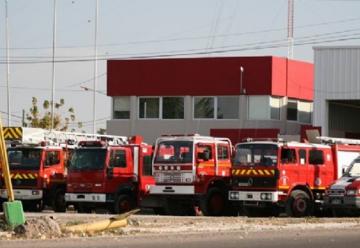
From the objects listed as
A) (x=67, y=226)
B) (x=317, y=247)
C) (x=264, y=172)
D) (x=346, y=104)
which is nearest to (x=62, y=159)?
(x=264, y=172)

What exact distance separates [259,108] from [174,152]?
18983 mm

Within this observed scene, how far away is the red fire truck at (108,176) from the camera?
27.9m

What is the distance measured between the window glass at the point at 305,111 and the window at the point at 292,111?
432 mm

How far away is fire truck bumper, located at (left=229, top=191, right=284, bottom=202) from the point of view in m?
25.8

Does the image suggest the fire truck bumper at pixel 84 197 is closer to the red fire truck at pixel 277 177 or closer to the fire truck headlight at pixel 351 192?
the red fire truck at pixel 277 177

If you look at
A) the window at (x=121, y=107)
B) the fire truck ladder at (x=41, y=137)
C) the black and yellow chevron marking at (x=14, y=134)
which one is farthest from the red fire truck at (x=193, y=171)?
the window at (x=121, y=107)

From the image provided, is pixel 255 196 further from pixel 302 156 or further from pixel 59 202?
pixel 59 202

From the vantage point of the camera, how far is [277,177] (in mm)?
25781

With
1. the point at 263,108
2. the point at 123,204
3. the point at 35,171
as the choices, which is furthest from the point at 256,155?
the point at 263,108

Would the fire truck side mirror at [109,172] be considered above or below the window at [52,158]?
below

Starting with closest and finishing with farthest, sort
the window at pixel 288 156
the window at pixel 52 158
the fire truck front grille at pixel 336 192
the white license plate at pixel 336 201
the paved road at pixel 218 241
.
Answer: the paved road at pixel 218 241, the fire truck front grille at pixel 336 192, the white license plate at pixel 336 201, the window at pixel 288 156, the window at pixel 52 158

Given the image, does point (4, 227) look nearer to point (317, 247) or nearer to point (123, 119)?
point (317, 247)

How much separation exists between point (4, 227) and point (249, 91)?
27.5 m

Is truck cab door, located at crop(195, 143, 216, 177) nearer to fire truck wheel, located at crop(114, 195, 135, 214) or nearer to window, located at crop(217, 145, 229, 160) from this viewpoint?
window, located at crop(217, 145, 229, 160)
